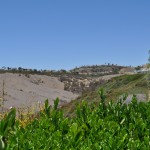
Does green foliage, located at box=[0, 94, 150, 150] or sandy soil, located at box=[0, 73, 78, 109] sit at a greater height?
green foliage, located at box=[0, 94, 150, 150]

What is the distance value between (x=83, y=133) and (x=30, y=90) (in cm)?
4952

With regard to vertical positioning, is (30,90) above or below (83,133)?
below

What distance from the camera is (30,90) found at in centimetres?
5469

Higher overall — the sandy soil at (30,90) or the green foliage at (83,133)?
the green foliage at (83,133)

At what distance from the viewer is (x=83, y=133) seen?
5.44 meters

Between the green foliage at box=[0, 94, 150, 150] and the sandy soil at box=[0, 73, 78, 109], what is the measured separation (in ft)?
105

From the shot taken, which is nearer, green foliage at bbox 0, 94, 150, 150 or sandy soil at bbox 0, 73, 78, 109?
green foliage at bbox 0, 94, 150, 150

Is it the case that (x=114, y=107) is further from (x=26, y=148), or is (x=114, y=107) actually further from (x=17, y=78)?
(x=17, y=78)

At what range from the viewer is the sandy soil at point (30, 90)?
43.6 m

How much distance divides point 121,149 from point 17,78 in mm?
54915

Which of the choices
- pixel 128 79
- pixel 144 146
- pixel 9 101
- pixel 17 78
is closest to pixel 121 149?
pixel 144 146

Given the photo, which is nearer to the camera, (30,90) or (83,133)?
(83,133)

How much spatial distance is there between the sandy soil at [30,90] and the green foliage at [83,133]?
31863 millimetres

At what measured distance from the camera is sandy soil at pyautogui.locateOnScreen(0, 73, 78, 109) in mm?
43553
